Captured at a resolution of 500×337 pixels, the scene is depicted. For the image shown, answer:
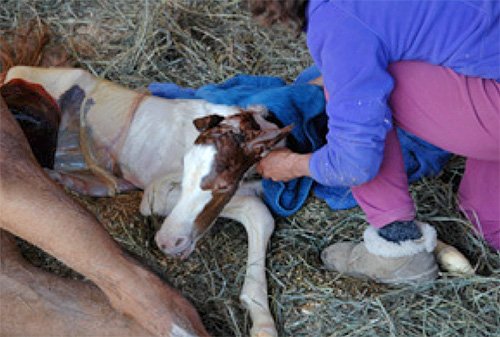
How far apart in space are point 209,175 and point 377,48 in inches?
38.4

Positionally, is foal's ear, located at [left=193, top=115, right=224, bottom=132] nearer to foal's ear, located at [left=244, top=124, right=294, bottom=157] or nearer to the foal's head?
the foal's head

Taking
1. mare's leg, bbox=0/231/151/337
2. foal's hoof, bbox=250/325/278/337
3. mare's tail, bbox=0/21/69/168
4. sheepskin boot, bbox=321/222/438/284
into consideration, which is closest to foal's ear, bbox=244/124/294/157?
sheepskin boot, bbox=321/222/438/284

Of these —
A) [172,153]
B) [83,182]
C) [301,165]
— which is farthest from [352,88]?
[83,182]

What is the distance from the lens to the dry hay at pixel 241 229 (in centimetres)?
261

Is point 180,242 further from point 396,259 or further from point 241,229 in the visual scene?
point 396,259

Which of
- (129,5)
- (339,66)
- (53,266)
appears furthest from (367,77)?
(129,5)

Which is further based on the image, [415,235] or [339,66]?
[415,235]

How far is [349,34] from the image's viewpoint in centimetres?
215

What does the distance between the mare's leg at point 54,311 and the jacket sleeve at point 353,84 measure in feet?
3.18

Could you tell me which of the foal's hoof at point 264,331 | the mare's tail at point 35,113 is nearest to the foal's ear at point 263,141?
the foal's hoof at point 264,331

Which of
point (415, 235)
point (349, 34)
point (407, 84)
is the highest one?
point (349, 34)

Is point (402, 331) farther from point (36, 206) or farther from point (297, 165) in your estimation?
point (36, 206)

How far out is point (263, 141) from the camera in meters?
2.83

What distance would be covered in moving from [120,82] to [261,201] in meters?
1.45
